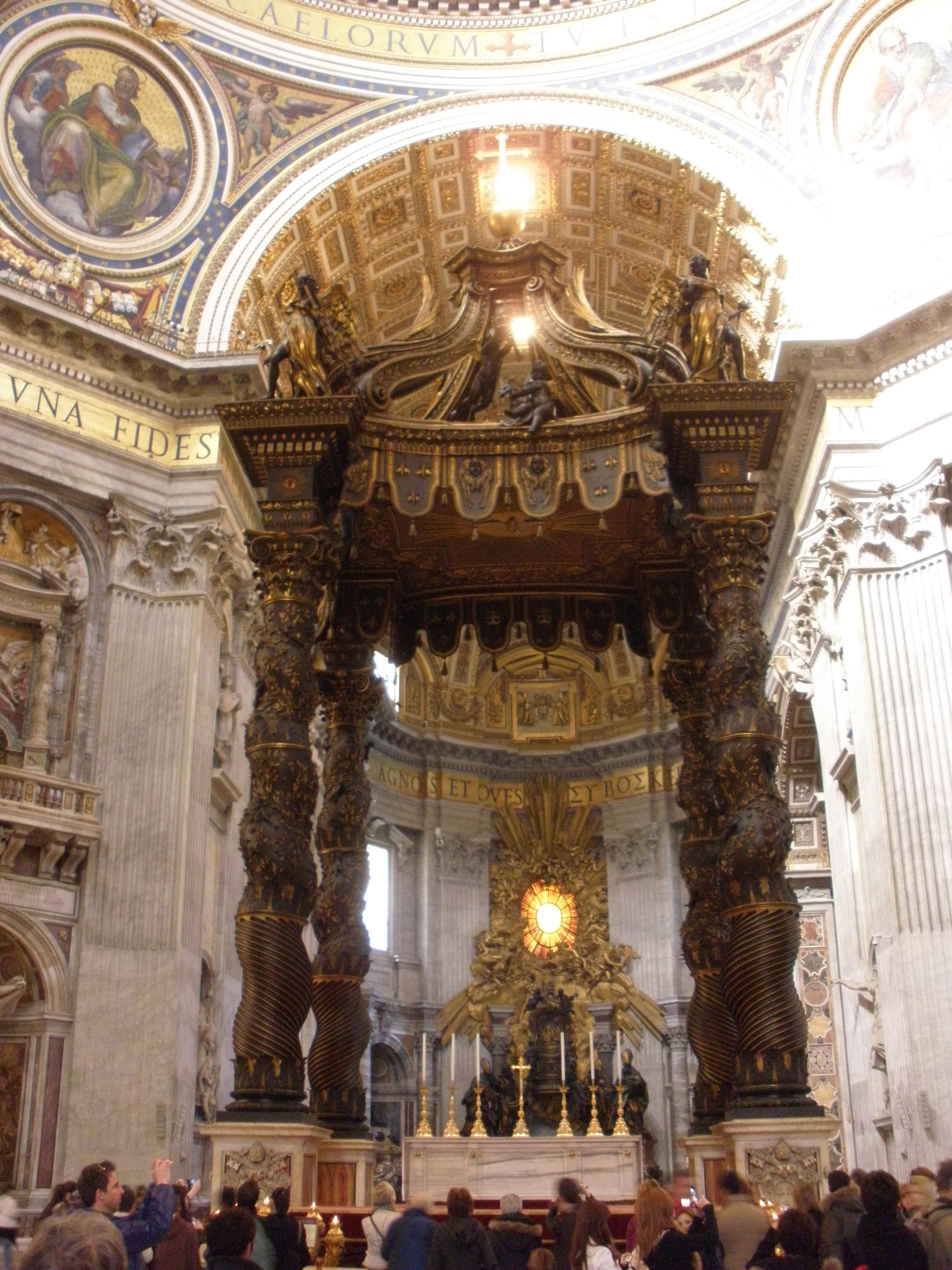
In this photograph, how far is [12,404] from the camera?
1369 centimetres

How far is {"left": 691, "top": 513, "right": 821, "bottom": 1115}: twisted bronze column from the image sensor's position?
256 inches

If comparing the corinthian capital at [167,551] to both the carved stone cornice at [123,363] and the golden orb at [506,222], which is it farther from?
the golden orb at [506,222]

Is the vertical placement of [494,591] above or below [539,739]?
below

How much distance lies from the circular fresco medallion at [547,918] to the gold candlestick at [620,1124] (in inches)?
146

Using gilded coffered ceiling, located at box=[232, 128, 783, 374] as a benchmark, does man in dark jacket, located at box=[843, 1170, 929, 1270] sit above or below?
below

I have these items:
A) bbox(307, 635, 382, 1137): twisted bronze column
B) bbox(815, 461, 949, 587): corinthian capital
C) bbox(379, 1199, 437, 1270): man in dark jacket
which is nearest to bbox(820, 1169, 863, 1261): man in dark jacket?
bbox(379, 1199, 437, 1270): man in dark jacket

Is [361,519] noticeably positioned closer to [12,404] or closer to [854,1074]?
[12,404]

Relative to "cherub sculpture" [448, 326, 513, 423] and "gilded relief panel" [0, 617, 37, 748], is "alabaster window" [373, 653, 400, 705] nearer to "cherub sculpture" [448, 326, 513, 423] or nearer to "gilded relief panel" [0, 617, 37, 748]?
"gilded relief panel" [0, 617, 37, 748]

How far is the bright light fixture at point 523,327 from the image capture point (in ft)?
28.1

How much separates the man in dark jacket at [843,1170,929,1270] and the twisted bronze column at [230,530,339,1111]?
313 centimetres

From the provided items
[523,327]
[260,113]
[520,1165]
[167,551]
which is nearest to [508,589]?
[523,327]

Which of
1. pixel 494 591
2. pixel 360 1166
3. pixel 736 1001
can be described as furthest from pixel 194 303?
pixel 736 1001

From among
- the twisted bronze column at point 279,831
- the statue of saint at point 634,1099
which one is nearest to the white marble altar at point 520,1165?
the twisted bronze column at point 279,831

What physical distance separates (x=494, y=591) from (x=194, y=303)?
26.5ft
